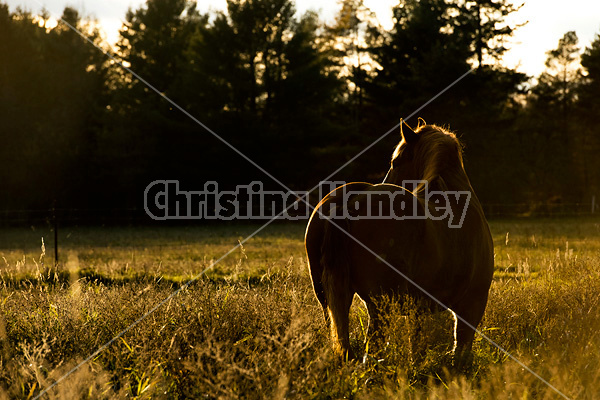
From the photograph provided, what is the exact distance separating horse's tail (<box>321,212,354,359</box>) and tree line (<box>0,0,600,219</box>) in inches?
1166

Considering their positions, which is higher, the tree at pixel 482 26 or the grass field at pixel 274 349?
the tree at pixel 482 26

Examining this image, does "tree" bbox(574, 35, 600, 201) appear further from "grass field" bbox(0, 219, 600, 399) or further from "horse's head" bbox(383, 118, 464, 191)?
"horse's head" bbox(383, 118, 464, 191)

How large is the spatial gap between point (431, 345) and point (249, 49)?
31797 millimetres

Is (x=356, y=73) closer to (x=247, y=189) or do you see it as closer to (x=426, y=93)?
(x=426, y=93)

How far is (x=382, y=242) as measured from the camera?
11.9 ft

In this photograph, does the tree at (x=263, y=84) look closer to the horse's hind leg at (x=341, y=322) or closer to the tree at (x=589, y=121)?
the tree at (x=589, y=121)

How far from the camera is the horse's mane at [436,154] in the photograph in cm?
460

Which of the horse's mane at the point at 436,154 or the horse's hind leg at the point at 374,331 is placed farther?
the horse's mane at the point at 436,154

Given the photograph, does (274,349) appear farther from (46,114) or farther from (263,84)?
(46,114)

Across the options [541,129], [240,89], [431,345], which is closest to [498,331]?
[431,345]

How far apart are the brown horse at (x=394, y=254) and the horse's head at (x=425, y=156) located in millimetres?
367

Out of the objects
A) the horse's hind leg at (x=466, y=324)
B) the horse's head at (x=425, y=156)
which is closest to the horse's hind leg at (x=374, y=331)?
the horse's hind leg at (x=466, y=324)

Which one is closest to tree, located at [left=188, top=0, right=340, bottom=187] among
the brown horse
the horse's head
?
the horse's head

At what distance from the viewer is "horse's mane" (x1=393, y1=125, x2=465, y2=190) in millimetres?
4598
